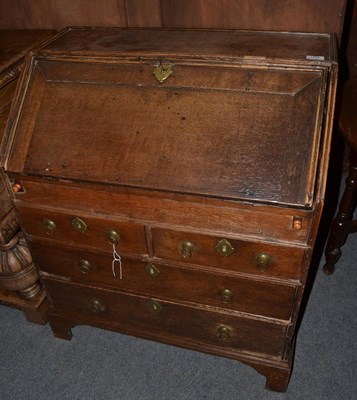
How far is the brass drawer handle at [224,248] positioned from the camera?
1526 mm

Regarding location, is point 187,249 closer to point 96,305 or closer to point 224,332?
point 224,332

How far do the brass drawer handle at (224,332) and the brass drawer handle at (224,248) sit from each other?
502 millimetres

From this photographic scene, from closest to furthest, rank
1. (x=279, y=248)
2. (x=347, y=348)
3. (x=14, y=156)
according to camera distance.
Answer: (x=279, y=248) < (x=14, y=156) < (x=347, y=348)

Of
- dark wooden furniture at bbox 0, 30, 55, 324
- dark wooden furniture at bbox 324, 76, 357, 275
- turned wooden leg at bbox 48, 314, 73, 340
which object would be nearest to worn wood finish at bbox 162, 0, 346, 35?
dark wooden furniture at bbox 324, 76, 357, 275

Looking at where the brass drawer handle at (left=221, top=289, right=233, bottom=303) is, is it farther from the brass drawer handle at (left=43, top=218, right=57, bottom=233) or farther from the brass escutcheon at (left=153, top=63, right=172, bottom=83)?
the brass escutcheon at (left=153, top=63, right=172, bottom=83)

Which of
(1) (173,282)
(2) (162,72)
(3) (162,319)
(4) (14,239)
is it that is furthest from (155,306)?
(2) (162,72)

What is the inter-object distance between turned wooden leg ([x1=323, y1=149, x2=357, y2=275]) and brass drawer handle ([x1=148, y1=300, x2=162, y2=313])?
4.08 feet

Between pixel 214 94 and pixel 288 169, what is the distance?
16.0 inches

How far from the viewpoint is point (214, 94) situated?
59.7 inches

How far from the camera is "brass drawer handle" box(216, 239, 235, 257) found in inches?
60.1

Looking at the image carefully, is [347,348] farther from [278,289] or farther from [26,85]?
[26,85]

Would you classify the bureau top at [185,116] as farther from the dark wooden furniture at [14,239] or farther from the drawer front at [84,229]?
the dark wooden furniture at [14,239]

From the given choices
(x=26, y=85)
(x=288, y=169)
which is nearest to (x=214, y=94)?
(x=288, y=169)

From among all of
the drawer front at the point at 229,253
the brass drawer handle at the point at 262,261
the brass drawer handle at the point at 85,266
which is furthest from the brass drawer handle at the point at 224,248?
the brass drawer handle at the point at 85,266
